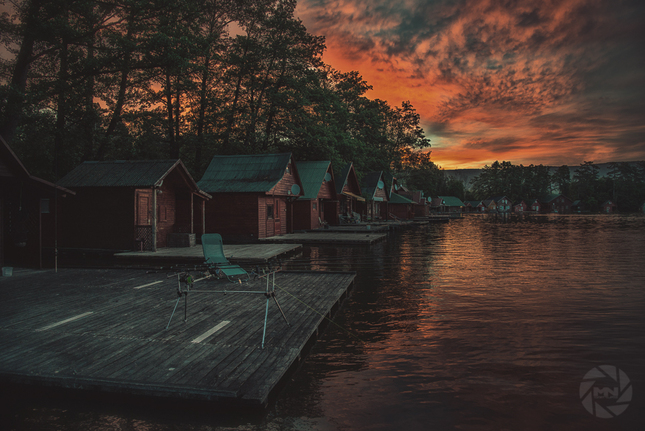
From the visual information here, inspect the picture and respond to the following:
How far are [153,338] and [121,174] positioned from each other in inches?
610

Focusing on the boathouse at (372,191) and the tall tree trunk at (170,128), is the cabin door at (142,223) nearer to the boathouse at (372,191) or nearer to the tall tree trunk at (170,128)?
the tall tree trunk at (170,128)

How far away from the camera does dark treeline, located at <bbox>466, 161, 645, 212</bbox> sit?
12950cm

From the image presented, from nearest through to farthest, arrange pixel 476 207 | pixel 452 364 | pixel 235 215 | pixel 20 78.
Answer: pixel 452 364, pixel 20 78, pixel 235 215, pixel 476 207

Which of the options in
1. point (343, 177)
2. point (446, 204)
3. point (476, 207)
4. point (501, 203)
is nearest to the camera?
point (343, 177)

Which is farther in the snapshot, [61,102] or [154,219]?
[61,102]

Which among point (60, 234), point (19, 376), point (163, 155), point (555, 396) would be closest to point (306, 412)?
point (555, 396)

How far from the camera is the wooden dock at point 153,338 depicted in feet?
15.6

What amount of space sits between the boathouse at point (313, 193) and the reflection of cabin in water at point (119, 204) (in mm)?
11722

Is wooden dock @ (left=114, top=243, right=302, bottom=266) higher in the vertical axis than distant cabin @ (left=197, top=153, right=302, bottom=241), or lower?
lower

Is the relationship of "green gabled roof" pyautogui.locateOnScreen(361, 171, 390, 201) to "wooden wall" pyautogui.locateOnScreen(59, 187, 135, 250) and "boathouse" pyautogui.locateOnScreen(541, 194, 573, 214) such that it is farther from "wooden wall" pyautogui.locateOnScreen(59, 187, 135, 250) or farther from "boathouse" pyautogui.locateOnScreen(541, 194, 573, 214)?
"boathouse" pyautogui.locateOnScreen(541, 194, 573, 214)

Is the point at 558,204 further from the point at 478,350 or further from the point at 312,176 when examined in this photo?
the point at 478,350

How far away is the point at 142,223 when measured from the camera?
1972 cm

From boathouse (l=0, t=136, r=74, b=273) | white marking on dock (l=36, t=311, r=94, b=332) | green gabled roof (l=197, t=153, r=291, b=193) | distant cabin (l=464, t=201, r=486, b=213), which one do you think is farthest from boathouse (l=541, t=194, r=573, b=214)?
white marking on dock (l=36, t=311, r=94, b=332)

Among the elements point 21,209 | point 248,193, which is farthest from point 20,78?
point 248,193
